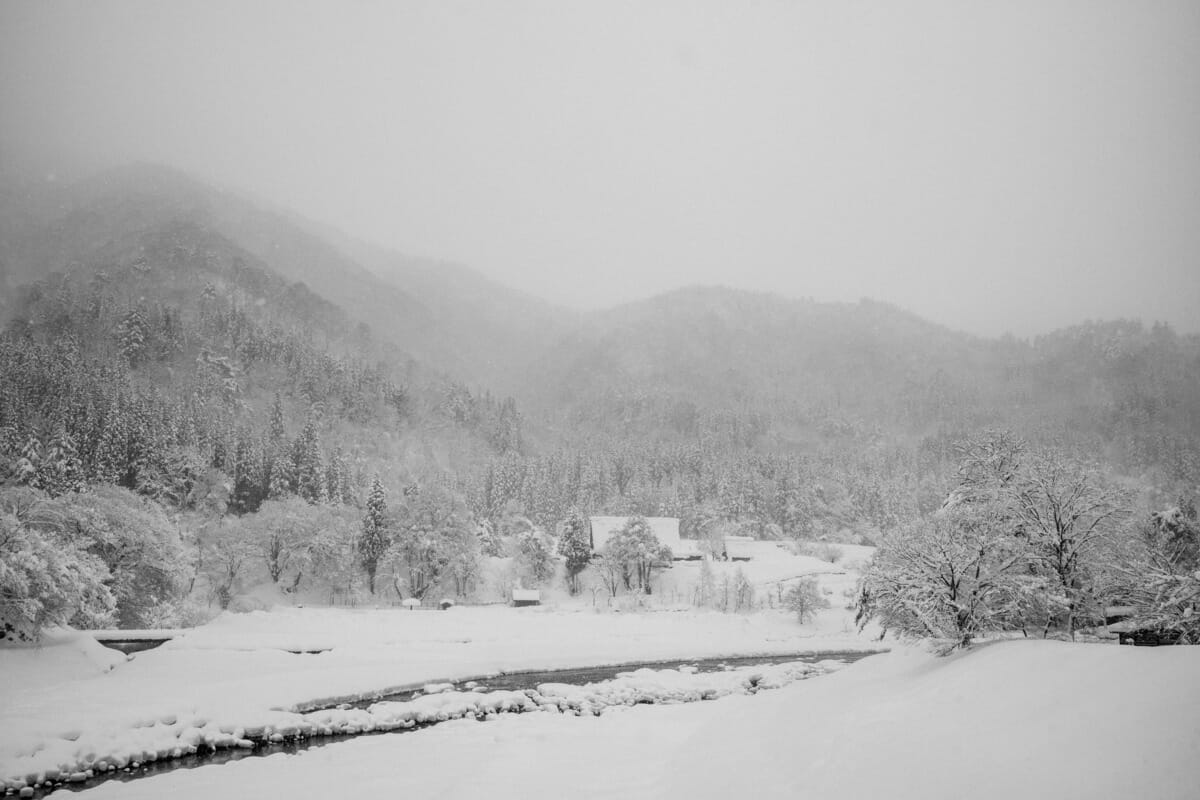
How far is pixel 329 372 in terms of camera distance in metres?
162

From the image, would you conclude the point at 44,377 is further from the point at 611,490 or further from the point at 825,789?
the point at 825,789

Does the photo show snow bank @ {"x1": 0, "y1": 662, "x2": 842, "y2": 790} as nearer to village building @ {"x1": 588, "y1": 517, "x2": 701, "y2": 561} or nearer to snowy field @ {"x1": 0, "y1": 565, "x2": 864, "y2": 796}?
snowy field @ {"x1": 0, "y1": 565, "x2": 864, "y2": 796}

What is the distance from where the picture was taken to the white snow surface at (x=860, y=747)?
25.9ft

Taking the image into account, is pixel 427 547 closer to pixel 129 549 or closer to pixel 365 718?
pixel 129 549

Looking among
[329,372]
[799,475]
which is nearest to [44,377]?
[329,372]

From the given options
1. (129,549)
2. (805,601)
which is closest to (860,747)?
(129,549)

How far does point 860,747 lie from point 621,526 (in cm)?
7017

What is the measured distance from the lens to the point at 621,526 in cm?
8012

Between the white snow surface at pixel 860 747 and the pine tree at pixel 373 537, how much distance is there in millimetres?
48527

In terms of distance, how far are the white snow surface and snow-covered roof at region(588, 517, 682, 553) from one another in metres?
59.6

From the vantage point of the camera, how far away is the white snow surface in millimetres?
7895

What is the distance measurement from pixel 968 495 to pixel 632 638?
27761mm

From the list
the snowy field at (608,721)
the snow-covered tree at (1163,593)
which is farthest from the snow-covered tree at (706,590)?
the snow-covered tree at (1163,593)

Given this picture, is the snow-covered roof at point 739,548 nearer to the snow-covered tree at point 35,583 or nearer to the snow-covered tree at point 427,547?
the snow-covered tree at point 427,547
